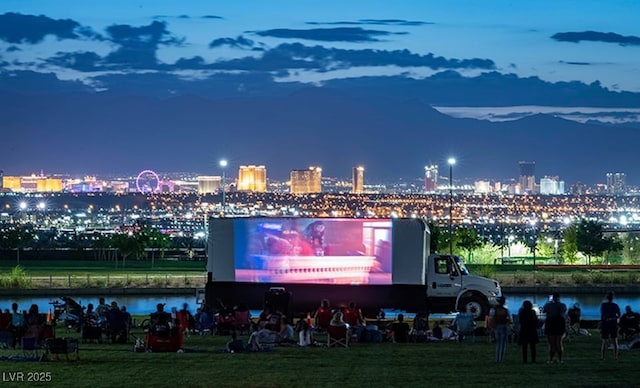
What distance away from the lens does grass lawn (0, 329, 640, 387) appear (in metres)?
24.1

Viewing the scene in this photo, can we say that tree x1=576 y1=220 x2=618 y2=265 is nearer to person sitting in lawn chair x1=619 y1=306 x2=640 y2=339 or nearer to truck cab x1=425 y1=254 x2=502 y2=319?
truck cab x1=425 y1=254 x2=502 y2=319

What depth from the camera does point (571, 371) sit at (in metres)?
26.0

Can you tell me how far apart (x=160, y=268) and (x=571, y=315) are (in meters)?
55.9

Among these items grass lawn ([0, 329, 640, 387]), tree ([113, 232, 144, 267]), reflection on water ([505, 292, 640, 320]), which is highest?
tree ([113, 232, 144, 267])

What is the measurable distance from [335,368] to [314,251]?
60.3ft

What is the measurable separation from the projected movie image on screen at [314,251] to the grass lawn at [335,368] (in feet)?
41.5

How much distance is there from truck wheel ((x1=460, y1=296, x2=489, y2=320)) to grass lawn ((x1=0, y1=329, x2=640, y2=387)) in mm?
12817

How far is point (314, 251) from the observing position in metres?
44.7

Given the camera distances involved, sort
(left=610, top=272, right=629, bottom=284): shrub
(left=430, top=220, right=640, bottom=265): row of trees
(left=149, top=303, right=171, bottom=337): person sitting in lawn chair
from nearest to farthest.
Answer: (left=149, top=303, right=171, bottom=337): person sitting in lawn chair → (left=610, top=272, right=629, bottom=284): shrub → (left=430, top=220, right=640, bottom=265): row of trees

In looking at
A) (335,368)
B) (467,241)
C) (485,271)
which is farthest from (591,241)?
(335,368)

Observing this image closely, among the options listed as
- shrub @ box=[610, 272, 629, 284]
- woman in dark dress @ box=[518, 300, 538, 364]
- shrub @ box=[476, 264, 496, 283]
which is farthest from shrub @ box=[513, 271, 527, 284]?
woman in dark dress @ box=[518, 300, 538, 364]

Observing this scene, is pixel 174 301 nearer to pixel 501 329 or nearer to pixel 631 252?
pixel 501 329

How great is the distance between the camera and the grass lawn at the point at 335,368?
24141 millimetres

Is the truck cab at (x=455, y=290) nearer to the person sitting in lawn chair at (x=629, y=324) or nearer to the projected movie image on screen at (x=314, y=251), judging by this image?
the projected movie image on screen at (x=314, y=251)
